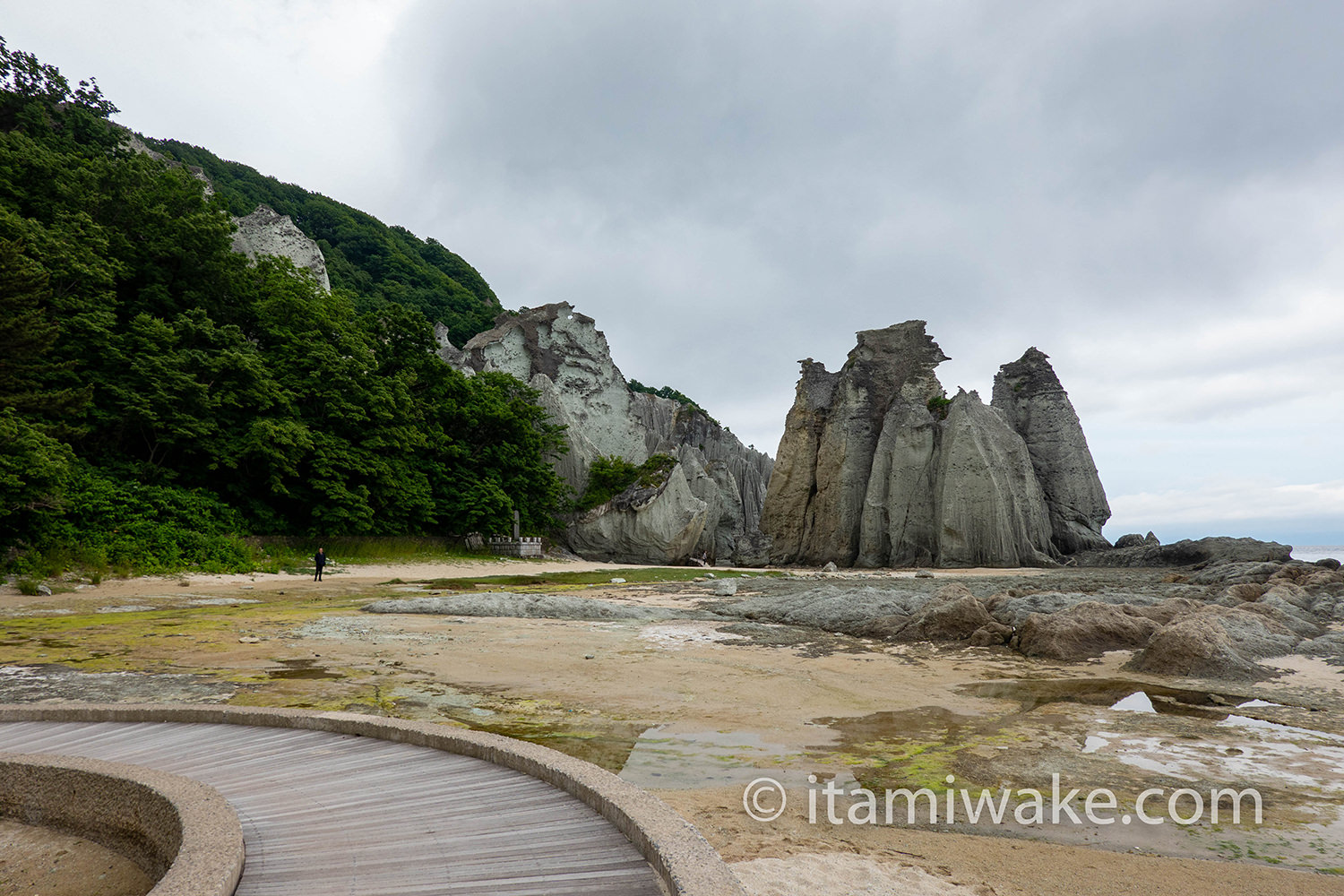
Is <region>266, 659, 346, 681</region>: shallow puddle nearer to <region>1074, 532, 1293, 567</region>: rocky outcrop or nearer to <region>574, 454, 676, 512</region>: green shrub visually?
<region>574, 454, 676, 512</region>: green shrub

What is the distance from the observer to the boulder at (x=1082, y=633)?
9.10 meters

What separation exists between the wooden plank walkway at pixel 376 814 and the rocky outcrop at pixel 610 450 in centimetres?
3646

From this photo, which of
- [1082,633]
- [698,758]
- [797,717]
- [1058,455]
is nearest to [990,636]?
[1082,633]

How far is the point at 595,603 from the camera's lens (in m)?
13.9

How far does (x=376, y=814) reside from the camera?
3.08m

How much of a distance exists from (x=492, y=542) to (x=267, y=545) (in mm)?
12607

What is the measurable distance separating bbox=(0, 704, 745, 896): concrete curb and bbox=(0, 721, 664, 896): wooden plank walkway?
0.20 ft

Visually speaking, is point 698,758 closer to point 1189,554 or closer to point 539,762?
point 539,762

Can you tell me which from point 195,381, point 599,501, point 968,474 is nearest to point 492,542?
point 599,501

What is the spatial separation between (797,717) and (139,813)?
475 cm

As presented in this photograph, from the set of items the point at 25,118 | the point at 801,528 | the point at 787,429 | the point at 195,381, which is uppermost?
the point at 25,118

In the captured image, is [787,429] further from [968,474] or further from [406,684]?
[406,684]

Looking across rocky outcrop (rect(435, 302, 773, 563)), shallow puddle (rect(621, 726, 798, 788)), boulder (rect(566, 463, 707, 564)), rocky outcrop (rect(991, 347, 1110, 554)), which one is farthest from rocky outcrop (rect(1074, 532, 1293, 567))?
shallow puddle (rect(621, 726, 798, 788))

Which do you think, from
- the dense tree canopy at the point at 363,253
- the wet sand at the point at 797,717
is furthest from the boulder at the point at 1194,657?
the dense tree canopy at the point at 363,253
